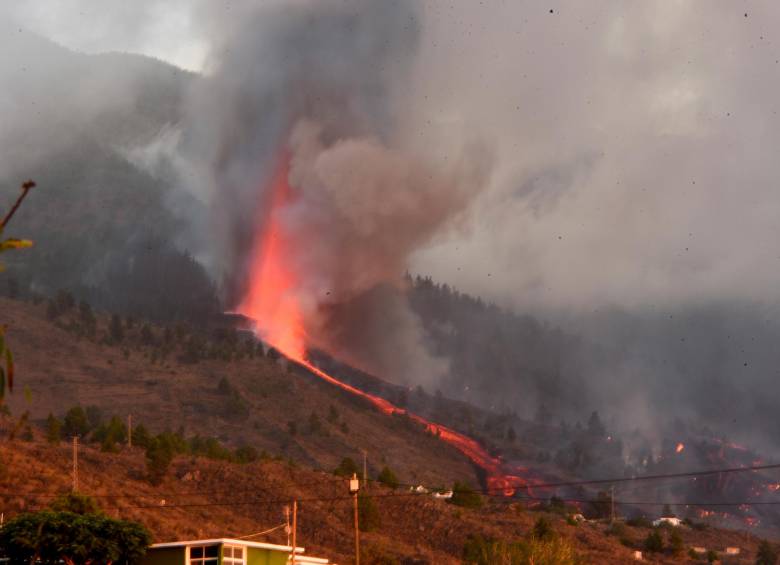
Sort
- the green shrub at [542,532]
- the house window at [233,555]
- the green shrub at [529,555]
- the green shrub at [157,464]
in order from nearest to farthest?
the house window at [233,555]
the green shrub at [529,555]
the green shrub at [542,532]
the green shrub at [157,464]

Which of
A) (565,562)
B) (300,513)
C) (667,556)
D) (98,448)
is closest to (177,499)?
(300,513)

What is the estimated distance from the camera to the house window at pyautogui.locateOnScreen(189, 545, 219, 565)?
64062 millimetres

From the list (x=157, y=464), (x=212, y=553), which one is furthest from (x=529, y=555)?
(x=157, y=464)

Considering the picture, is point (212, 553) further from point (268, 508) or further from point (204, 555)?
point (268, 508)

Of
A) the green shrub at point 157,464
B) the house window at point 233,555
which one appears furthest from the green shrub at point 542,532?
the house window at point 233,555

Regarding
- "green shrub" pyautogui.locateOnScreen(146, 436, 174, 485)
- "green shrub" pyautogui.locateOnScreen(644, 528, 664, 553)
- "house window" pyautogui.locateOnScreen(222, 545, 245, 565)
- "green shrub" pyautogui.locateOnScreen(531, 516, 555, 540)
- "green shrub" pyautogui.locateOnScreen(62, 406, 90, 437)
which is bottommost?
"house window" pyautogui.locateOnScreen(222, 545, 245, 565)

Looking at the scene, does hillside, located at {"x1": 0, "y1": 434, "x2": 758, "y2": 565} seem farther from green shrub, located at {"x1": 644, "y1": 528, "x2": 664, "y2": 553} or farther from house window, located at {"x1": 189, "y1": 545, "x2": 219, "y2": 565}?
house window, located at {"x1": 189, "y1": 545, "x2": 219, "y2": 565}

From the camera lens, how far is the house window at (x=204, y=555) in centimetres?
6406

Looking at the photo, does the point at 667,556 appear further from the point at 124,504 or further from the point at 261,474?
the point at 124,504

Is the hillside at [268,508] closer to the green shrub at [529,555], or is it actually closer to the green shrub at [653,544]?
the green shrub at [653,544]

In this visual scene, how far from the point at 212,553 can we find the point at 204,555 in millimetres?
481

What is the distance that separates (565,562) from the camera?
9694cm

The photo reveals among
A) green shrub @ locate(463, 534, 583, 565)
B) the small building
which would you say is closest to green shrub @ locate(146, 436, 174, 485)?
green shrub @ locate(463, 534, 583, 565)

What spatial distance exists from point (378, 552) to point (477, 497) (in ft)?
188
